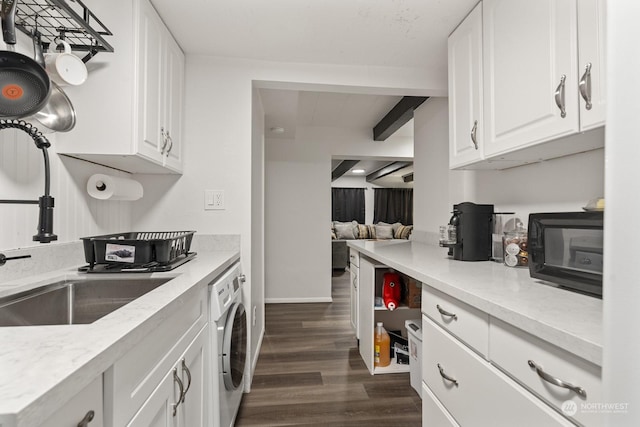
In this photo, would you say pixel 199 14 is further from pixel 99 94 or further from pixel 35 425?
pixel 35 425

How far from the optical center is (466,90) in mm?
1604

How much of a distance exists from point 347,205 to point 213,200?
7.78 meters

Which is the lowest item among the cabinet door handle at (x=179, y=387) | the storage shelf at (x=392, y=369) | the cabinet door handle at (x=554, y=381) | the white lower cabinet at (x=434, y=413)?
the storage shelf at (x=392, y=369)

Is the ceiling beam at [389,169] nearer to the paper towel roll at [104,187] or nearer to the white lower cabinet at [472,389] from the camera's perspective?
the white lower cabinet at [472,389]

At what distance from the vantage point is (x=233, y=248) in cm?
199

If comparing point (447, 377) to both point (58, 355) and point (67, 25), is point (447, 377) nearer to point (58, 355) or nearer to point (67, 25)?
point (58, 355)

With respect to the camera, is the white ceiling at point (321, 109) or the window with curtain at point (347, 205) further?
the window with curtain at point (347, 205)

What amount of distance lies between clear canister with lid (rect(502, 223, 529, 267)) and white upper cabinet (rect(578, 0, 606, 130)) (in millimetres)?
626

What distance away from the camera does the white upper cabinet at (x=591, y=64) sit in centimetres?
91

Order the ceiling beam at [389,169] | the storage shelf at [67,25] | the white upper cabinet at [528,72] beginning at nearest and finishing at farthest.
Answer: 1. the white upper cabinet at [528,72]
2. the storage shelf at [67,25]
3. the ceiling beam at [389,169]

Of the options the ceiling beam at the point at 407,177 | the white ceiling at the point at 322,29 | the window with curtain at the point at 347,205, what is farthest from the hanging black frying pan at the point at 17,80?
the window with curtain at the point at 347,205

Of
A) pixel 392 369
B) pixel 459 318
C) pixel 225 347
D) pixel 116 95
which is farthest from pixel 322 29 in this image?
pixel 392 369

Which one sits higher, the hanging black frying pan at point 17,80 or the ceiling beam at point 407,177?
the ceiling beam at point 407,177

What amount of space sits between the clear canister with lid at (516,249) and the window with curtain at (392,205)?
27.0 ft
